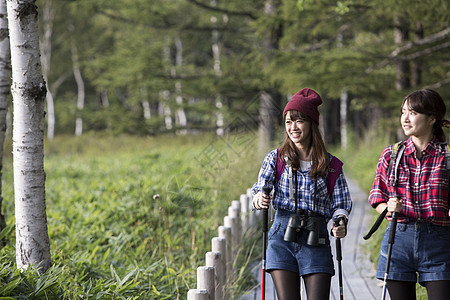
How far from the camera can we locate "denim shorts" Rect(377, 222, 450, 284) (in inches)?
113

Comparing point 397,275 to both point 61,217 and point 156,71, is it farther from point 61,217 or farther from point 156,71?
point 156,71

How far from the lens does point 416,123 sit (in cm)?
295

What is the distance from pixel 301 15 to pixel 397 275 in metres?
8.70

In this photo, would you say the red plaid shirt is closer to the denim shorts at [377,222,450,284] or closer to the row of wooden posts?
the denim shorts at [377,222,450,284]

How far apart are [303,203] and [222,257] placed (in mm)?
1343

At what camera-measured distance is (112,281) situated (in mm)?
4016

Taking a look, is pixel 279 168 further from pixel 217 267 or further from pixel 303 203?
pixel 217 267

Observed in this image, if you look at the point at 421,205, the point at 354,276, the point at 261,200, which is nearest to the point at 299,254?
the point at 261,200

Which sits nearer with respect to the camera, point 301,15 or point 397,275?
point 397,275

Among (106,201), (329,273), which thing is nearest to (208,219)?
(106,201)

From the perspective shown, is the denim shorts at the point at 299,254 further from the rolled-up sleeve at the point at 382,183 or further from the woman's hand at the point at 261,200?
the rolled-up sleeve at the point at 382,183

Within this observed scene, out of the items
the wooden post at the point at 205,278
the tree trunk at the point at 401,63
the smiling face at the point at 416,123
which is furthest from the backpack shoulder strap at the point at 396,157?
the tree trunk at the point at 401,63

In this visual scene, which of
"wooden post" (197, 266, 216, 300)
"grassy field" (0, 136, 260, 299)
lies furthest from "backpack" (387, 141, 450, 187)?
"grassy field" (0, 136, 260, 299)

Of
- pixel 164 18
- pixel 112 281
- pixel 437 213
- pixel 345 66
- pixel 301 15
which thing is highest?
pixel 164 18
